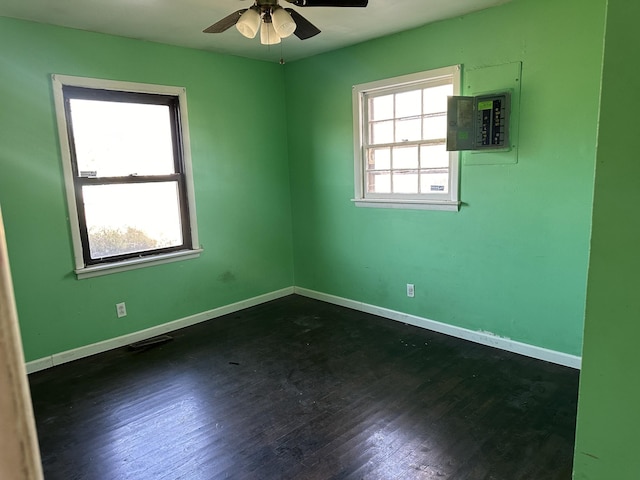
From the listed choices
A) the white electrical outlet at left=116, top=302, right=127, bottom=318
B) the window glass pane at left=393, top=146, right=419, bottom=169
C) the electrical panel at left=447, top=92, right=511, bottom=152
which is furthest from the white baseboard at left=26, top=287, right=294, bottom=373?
the electrical panel at left=447, top=92, right=511, bottom=152

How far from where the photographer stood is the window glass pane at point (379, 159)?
3834 millimetres

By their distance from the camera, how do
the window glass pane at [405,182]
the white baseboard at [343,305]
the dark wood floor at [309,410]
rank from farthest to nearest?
1. the window glass pane at [405,182]
2. the white baseboard at [343,305]
3. the dark wood floor at [309,410]

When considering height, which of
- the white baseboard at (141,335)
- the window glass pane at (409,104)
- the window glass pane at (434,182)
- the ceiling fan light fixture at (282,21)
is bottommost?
the white baseboard at (141,335)

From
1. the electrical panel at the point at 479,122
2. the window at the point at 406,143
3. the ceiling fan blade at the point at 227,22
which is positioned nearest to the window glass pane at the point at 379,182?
the window at the point at 406,143

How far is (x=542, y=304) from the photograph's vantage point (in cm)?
305

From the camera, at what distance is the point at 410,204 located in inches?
145

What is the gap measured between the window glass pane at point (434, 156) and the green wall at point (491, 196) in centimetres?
25

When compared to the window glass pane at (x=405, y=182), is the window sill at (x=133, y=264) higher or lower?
lower

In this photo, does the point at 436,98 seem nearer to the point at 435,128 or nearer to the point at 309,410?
the point at 435,128

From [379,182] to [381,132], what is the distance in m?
0.46

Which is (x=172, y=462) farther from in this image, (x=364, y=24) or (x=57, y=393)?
(x=364, y=24)

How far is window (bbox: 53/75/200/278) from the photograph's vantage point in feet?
10.7

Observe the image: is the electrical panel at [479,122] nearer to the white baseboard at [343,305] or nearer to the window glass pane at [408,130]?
the window glass pane at [408,130]

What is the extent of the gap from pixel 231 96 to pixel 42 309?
251 cm
